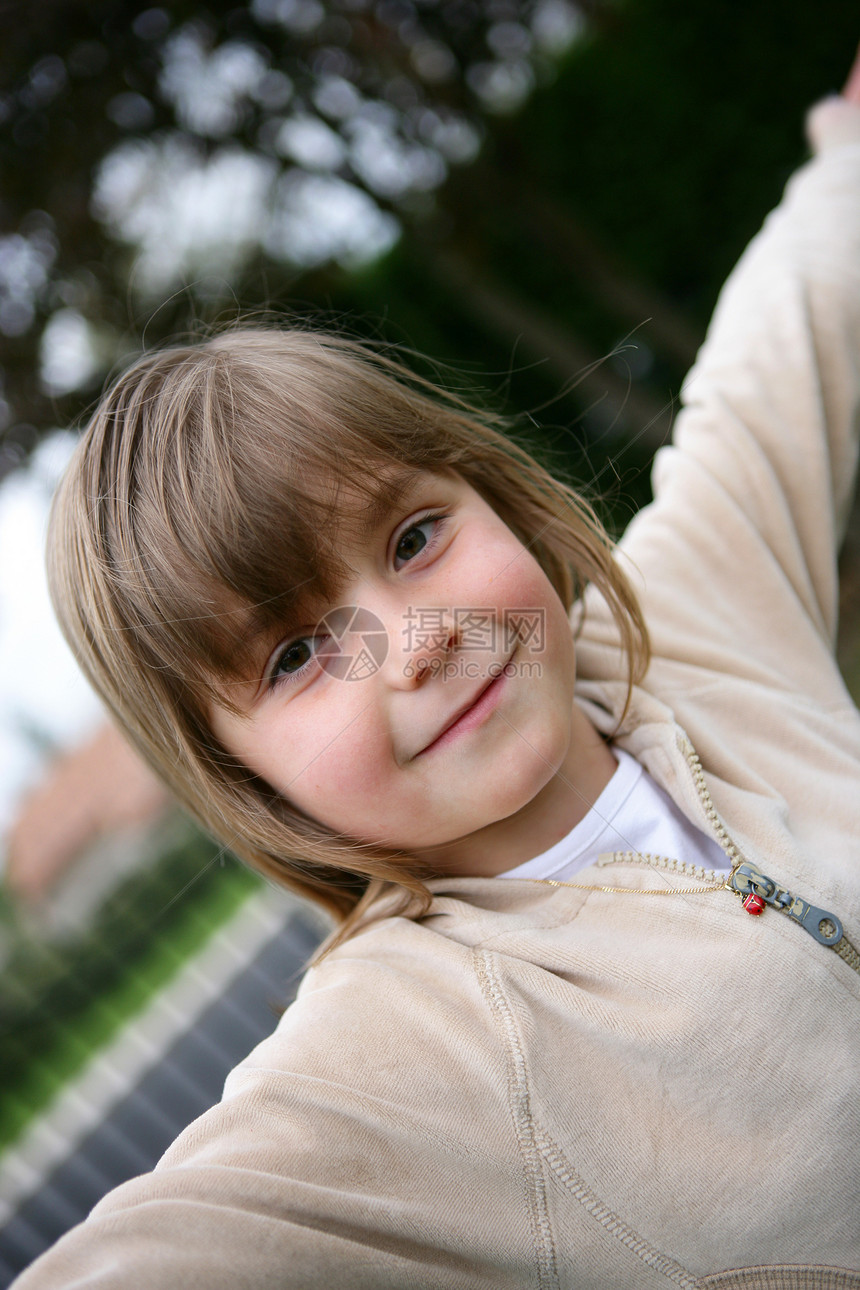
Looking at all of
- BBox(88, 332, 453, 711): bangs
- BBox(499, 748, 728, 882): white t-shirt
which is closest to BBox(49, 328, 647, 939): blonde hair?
BBox(88, 332, 453, 711): bangs

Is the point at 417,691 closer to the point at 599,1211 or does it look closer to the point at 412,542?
the point at 412,542

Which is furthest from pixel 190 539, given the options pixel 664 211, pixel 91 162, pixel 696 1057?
pixel 664 211

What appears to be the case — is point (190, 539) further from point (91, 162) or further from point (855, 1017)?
point (91, 162)

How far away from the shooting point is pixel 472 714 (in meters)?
0.77

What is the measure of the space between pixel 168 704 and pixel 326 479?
0.88ft

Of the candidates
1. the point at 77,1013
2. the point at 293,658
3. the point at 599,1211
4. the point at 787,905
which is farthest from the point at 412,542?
the point at 77,1013

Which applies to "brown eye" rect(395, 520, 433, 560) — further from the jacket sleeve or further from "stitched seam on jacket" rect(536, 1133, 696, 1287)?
"stitched seam on jacket" rect(536, 1133, 696, 1287)

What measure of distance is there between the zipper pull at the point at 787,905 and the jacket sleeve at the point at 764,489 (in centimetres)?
30

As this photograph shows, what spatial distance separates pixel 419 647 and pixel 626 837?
0.32 metres

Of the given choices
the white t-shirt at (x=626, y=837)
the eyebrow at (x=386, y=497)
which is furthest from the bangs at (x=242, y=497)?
the white t-shirt at (x=626, y=837)

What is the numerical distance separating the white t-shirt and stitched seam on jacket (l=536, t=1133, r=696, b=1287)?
25cm

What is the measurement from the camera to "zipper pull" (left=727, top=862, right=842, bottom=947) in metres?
0.78

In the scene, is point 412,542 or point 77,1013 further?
point 77,1013

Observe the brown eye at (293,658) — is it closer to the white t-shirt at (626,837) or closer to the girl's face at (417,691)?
the girl's face at (417,691)
